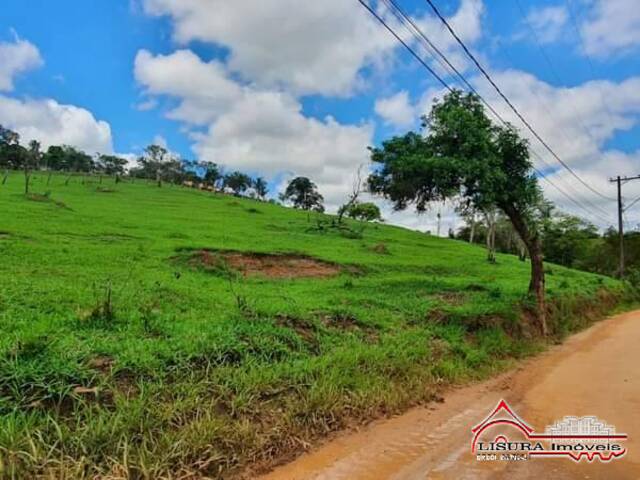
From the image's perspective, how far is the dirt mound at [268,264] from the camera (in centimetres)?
1548

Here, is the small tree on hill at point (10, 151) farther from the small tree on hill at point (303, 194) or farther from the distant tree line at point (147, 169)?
the small tree on hill at point (303, 194)

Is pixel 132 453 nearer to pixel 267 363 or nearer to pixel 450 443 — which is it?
pixel 267 363

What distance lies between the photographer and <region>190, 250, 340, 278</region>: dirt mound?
1548 centimetres

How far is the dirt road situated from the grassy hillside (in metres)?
0.37

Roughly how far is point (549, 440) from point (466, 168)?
720cm

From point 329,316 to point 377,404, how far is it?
300 centimetres

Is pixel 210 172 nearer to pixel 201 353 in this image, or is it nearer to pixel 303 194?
pixel 303 194

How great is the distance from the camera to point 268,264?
1689cm

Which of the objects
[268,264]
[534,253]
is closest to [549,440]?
[534,253]

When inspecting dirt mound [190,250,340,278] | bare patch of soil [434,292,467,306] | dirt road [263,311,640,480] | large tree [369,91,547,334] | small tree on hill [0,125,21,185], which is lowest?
dirt road [263,311,640,480]

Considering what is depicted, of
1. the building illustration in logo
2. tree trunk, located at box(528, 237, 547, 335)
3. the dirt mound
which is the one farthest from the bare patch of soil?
the building illustration in logo

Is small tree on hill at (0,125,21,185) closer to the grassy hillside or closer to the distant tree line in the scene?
the distant tree line

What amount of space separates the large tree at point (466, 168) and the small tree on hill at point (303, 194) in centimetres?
6954

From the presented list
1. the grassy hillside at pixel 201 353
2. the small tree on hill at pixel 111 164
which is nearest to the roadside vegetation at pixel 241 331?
the grassy hillside at pixel 201 353
